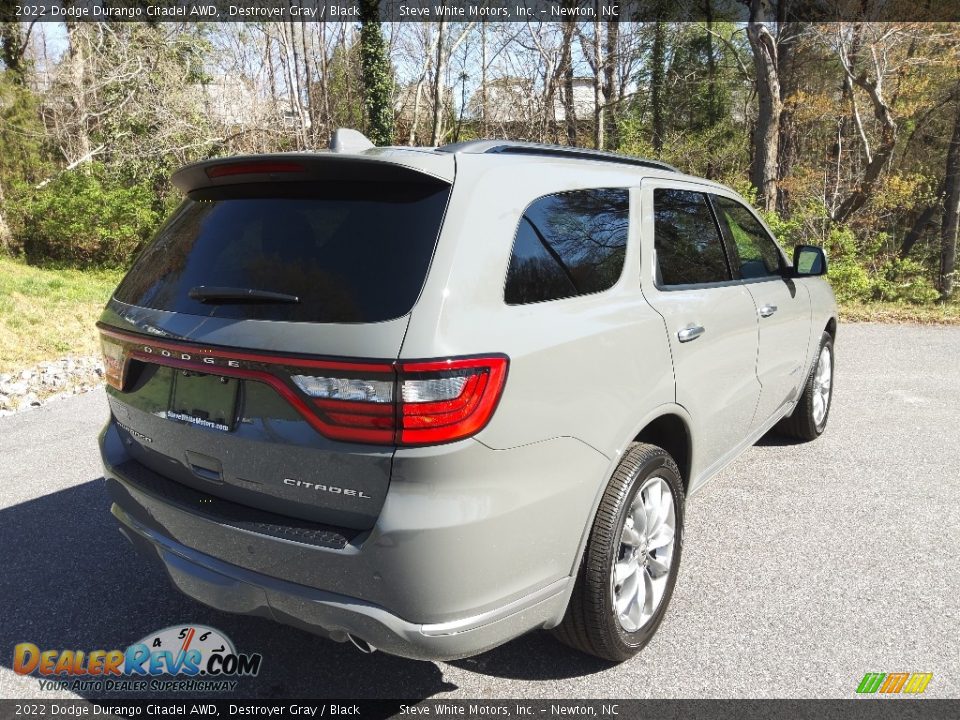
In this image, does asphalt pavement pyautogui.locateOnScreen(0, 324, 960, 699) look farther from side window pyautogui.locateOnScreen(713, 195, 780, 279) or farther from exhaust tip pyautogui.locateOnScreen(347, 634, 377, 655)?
side window pyautogui.locateOnScreen(713, 195, 780, 279)

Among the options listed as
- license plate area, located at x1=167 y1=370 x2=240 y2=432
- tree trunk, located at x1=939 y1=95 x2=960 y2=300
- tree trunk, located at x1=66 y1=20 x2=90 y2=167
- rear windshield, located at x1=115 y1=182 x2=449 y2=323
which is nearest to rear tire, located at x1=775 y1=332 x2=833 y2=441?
rear windshield, located at x1=115 y1=182 x2=449 y2=323

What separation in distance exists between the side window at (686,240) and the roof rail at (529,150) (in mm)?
218

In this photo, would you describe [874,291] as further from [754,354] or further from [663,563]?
[663,563]

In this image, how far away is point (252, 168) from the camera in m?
2.22

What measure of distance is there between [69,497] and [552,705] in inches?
127

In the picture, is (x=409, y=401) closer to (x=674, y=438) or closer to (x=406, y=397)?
(x=406, y=397)

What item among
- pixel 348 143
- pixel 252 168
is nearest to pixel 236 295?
pixel 252 168

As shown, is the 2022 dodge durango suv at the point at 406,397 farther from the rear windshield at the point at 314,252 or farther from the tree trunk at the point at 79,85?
the tree trunk at the point at 79,85

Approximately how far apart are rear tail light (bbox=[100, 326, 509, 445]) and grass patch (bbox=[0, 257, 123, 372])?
6866 mm

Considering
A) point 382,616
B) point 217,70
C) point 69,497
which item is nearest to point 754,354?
point 382,616

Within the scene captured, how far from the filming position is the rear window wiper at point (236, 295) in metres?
1.96

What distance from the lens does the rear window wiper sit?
196 centimetres

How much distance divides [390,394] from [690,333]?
1523 millimetres

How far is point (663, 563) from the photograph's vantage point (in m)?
2.68
